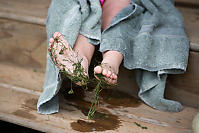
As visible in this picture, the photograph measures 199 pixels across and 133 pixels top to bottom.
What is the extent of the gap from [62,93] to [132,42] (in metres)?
0.40

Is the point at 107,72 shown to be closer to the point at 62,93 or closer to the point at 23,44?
the point at 62,93

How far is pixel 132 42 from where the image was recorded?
116 centimetres

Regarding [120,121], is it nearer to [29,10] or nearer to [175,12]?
[175,12]

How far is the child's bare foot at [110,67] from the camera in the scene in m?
0.89

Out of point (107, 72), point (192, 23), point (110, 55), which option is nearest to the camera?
point (107, 72)

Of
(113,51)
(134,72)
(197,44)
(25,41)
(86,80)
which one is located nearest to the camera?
(86,80)

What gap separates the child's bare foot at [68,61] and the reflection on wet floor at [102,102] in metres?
0.18

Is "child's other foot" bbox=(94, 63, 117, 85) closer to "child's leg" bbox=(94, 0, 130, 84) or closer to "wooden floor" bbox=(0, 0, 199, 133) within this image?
"child's leg" bbox=(94, 0, 130, 84)

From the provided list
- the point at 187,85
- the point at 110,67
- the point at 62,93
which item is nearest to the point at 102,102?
the point at 62,93

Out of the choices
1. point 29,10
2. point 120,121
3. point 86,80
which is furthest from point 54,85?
point 29,10

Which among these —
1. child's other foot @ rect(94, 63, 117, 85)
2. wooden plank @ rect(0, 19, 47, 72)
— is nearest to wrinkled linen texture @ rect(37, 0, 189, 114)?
child's other foot @ rect(94, 63, 117, 85)

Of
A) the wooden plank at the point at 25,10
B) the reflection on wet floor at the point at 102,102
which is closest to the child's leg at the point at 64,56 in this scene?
the reflection on wet floor at the point at 102,102

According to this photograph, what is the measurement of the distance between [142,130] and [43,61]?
2.33 feet

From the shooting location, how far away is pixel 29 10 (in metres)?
1.49
